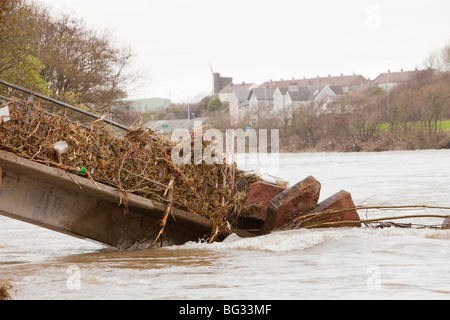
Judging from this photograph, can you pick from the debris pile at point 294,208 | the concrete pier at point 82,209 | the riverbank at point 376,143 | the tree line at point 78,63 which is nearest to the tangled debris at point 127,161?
the concrete pier at point 82,209

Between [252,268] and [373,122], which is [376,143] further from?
[252,268]

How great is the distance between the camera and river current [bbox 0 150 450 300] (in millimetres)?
9312

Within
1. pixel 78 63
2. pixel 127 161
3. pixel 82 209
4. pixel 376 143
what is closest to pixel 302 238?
pixel 127 161

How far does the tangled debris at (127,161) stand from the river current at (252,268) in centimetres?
83

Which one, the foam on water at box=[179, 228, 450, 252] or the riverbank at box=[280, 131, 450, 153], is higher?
the foam on water at box=[179, 228, 450, 252]

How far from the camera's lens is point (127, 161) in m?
13.3

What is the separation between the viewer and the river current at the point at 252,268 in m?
9.31

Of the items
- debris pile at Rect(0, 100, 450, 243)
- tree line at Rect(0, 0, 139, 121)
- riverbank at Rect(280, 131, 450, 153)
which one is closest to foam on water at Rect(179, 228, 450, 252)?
debris pile at Rect(0, 100, 450, 243)

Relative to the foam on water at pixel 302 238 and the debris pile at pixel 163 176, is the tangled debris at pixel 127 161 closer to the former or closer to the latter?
the debris pile at pixel 163 176

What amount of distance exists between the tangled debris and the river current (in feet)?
2.72

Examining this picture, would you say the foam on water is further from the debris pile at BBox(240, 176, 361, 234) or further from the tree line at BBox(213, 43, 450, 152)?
the tree line at BBox(213, 43, 450, 152)

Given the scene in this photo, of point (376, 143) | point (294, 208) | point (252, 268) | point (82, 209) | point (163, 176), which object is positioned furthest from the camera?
point (376, 143)

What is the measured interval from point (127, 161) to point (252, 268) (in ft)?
10.6
